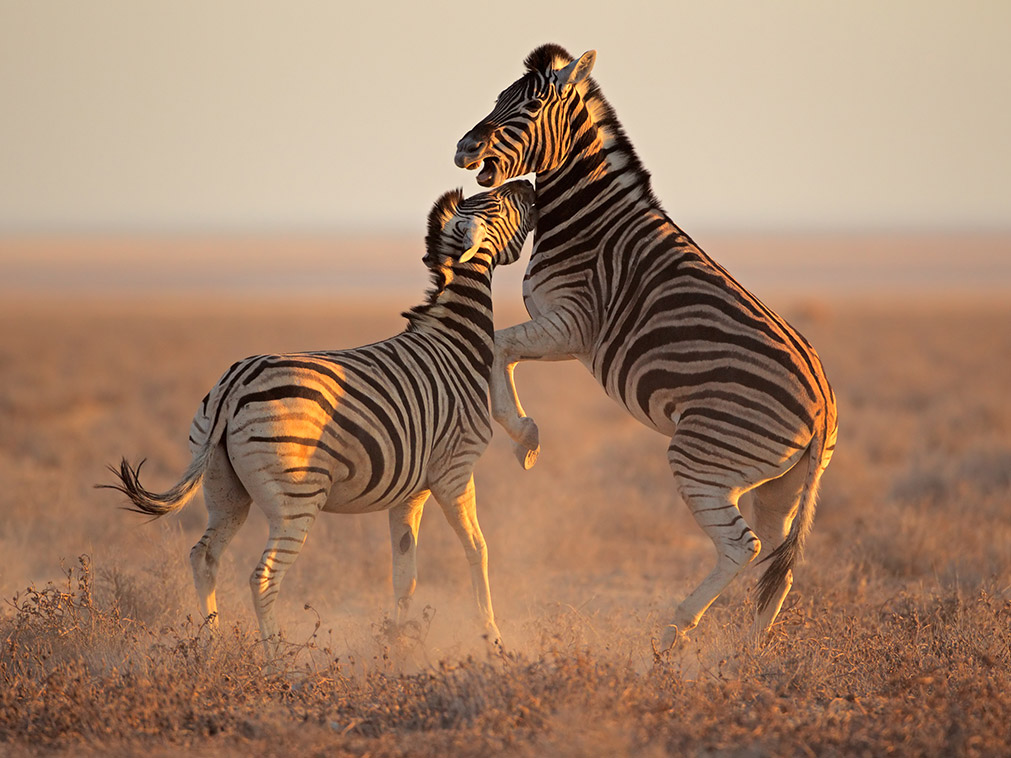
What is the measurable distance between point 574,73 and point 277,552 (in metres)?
3.67

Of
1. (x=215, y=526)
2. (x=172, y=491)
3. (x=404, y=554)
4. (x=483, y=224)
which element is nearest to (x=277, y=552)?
(x=215, y=526)

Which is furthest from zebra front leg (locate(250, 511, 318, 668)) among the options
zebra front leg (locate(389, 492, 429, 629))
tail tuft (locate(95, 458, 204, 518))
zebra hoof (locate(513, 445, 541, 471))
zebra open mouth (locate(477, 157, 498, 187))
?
zebra open mouth (locate(477, 157, 498, 187))

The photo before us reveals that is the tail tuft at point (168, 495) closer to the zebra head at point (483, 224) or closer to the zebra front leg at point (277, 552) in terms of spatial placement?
the zebra front leg at point (277, 552)

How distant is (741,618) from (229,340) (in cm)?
3011

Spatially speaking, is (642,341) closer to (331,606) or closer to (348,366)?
(348,366)

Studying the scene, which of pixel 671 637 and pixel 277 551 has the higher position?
pixel 277 551

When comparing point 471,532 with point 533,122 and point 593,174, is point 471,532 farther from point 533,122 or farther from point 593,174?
point 533,122

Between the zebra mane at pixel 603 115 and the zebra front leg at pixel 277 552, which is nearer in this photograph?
the zebra front leg at pixel 277 552

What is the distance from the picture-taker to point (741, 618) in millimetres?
7457

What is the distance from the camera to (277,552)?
19.1ft

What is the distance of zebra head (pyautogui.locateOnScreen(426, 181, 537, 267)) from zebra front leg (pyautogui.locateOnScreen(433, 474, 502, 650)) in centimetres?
146

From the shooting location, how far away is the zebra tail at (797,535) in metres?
6.61

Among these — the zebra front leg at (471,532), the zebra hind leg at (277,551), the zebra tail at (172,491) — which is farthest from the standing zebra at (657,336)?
the zebra tail at (172,491)

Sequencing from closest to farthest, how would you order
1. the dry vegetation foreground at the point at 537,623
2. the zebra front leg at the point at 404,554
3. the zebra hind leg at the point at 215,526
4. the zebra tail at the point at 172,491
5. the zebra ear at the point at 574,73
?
the dry vegetation foreground at the point at 537,623, the zebra tail at the point at 172,491, the zebra hind leg at the point at 215,526, the zebra front leg at the point at 404,554, the zebra ear at the point at 574,73
